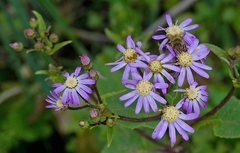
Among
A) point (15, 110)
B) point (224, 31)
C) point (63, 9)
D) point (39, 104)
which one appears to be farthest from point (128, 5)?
→ point (15, 110)

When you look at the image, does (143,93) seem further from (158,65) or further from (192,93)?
(192,93)

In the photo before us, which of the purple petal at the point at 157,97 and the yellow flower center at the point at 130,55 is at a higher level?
the yellow flower center at the point at 130,55

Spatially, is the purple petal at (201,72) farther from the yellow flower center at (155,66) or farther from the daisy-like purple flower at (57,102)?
the daisy-like purple flower at (57,102)

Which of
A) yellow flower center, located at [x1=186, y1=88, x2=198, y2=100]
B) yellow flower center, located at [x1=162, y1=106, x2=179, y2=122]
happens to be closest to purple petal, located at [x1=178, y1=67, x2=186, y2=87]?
yellow flower center, located at [x1=186, y1=88, x2=198, y2=100]

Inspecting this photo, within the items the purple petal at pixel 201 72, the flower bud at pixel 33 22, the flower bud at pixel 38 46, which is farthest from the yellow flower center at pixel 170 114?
the flower bud at pixel 33 22

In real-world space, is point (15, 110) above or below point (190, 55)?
below

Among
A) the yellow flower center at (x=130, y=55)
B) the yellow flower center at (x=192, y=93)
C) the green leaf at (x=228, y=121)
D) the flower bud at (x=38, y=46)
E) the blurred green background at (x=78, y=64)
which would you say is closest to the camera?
the yellow flower center at (x=192, y=93)

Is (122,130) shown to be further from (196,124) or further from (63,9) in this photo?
(63,9)
